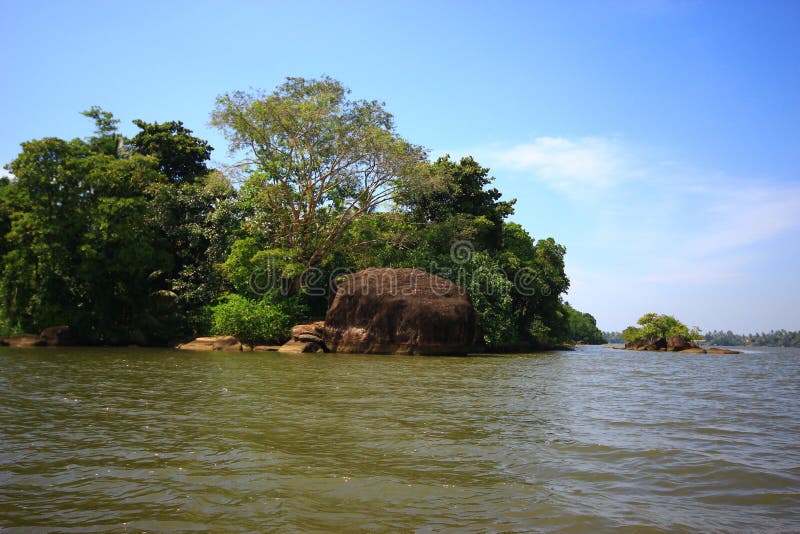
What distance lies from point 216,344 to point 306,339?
156 inches

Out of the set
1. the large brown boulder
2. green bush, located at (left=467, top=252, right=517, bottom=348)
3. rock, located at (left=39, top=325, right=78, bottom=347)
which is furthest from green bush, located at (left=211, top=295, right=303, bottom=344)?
green bush, located at (left=467, top=252, right=517, bottom=348)

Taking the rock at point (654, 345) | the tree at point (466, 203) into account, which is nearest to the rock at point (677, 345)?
the rock at point (654, 345)

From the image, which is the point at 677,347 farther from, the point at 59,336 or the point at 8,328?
the point at 8,328

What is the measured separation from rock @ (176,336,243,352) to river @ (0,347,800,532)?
521 inches

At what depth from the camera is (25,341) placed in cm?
2130

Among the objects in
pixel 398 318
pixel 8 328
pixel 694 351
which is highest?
pixel 398 318

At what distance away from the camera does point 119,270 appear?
23.3m

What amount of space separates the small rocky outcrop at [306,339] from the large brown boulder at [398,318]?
0.43 meters

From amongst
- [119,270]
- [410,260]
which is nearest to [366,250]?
[410,260]

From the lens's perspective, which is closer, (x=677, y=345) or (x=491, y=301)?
(x=491, y=301)

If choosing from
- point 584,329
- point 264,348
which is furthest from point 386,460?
point 584,329

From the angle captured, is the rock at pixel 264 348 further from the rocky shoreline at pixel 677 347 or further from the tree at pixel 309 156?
the rocky shoreline at pixel 677 347

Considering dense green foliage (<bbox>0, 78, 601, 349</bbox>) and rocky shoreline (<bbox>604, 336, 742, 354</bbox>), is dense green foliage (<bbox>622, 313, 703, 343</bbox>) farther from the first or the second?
dense green foliage (<bbox>0, 78, 601, 349</bbox>)

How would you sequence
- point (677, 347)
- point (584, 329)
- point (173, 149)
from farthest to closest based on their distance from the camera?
point (584, 329) < point (677, 347) < point (173, 149)
